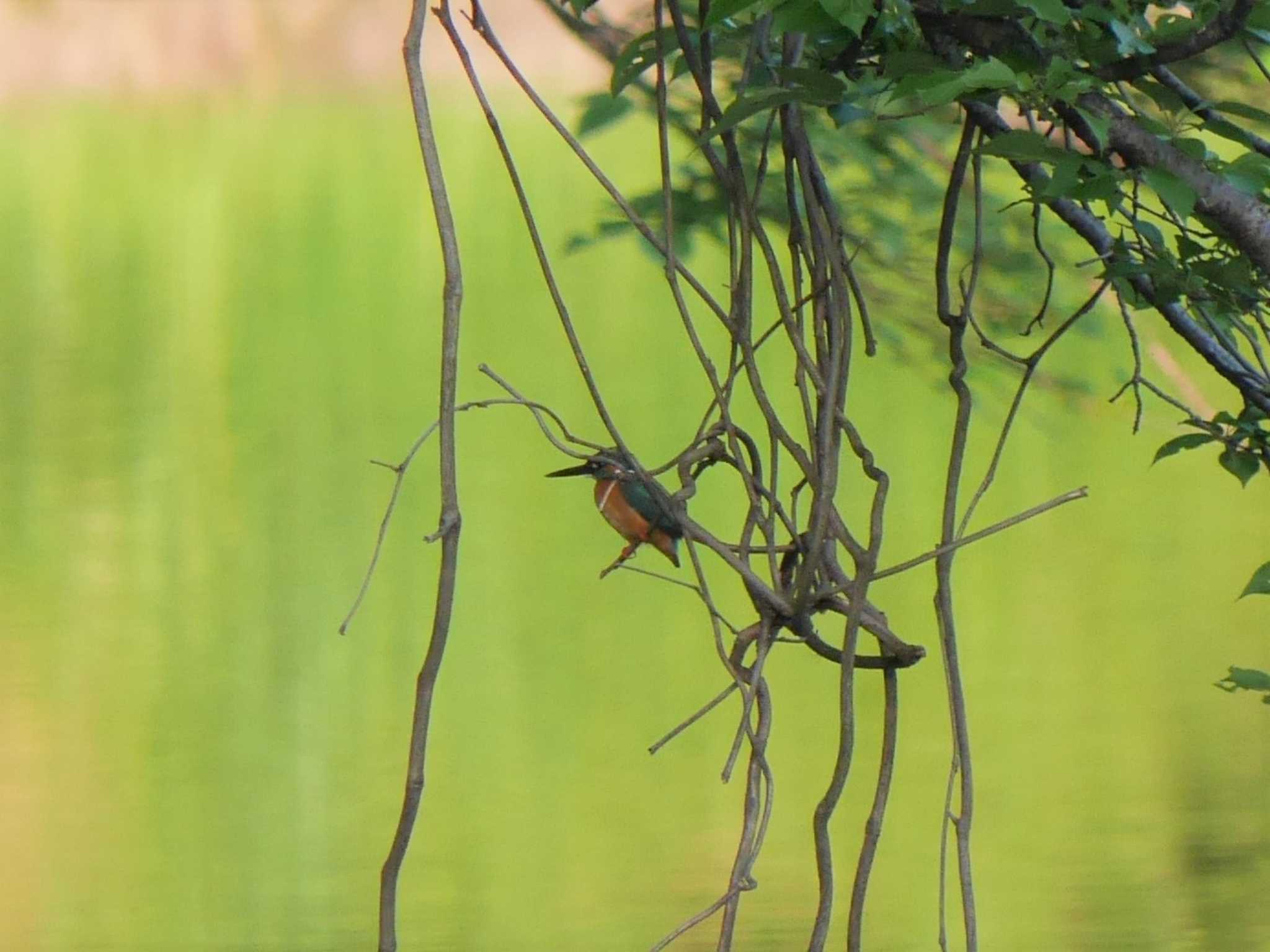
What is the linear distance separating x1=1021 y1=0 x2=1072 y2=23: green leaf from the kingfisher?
266 millimetres

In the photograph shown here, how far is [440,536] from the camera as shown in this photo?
1.95ft

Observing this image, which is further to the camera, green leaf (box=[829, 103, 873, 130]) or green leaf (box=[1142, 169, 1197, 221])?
green leaf (box=[829, 103, 873, 130])

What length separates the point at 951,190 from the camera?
0.79 meters

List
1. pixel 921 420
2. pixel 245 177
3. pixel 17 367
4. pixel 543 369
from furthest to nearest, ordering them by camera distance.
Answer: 1. pixel 245 177
2. pixel 17 367
3. pixel 543 369
4. pixel 921 420

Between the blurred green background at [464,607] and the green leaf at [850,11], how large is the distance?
1.11m

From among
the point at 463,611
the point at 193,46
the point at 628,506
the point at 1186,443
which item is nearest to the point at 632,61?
the point at 628,506

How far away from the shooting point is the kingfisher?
2.46 feet

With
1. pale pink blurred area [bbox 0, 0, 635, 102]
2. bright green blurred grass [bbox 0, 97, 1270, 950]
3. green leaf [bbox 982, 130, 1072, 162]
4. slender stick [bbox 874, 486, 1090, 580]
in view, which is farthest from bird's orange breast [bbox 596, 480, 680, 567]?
pale pink blurred area [bbox 0, 0, 635, 102]

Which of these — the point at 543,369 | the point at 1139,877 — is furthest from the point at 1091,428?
the point at 1139,877

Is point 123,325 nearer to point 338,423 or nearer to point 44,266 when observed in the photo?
point 44,266

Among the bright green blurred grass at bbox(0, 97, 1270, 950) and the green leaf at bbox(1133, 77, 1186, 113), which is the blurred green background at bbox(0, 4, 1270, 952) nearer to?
the bright green blurred grass at bbox(0, 97, 1270, 950)

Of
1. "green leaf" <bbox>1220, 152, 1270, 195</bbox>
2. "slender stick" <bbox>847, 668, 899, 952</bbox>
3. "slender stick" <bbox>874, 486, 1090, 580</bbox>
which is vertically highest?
"green leaf" <bbox>1220, 152, 1270, 195</bbox>

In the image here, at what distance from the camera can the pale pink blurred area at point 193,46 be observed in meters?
5.83

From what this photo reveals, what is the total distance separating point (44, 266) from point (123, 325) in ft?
1.50
